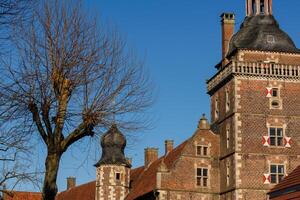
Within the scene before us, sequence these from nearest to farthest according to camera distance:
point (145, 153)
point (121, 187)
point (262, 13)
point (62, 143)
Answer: point (62, 143) < point (262, 13) < point (121, 187) < point (145, 153)

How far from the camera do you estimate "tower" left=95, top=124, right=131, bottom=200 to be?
4366 cm

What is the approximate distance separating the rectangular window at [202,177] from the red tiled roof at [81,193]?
48.8 feet

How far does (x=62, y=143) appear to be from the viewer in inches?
666

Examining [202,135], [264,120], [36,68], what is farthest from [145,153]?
[36,68]

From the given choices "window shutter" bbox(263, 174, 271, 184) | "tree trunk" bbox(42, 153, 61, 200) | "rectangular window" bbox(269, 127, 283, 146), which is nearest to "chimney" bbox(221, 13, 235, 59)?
"rectangular window" bbox(269, 127, 283, 146)

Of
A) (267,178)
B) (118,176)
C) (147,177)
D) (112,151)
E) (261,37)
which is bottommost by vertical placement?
(267,178)

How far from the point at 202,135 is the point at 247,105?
136 inches

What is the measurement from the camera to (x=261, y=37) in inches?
1475

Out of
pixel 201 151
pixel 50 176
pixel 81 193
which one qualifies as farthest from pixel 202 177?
pixel 50 176

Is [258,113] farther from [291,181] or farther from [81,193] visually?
[81,193]

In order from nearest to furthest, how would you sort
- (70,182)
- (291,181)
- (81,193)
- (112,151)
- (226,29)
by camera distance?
1. (291,181)
2. (226,29)
3. (112,151)
4. (81,193)
5. (70,182)

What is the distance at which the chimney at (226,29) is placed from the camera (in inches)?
1572

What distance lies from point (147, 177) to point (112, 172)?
99.5 inches

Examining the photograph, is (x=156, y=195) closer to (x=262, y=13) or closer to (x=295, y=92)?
(x=295, y=92)
